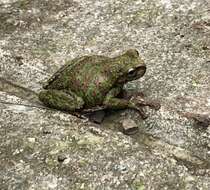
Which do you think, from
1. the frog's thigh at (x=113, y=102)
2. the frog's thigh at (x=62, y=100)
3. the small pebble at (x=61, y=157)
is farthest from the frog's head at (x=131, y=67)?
the small pebble at (x=61, y=157)

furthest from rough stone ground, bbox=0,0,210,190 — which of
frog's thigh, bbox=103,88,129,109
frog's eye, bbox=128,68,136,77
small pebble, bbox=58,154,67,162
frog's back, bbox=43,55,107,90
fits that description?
frog's eye, bbox=128,68,136,77

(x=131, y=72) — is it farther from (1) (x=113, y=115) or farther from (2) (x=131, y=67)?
(1) (x=113, y=115)

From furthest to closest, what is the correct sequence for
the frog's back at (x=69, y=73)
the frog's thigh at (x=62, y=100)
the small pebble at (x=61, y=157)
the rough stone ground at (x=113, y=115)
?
1. the frog's back at (x=69, y=73)
2. the frog's thigh at (x=62, y=100)
3. the small pebble at (x=61, y=157)
4. the rough stone ground at (x=113, y=115)

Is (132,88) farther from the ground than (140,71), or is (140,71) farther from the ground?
(140,71)

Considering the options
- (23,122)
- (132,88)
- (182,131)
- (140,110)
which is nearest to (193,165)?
(182,131)

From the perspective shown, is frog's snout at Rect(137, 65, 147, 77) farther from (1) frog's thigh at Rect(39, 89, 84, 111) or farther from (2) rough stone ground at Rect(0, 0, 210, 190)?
(1) frog's thigh at Rect(39, 89, 84, 111)

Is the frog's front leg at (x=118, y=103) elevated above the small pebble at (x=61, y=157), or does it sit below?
above

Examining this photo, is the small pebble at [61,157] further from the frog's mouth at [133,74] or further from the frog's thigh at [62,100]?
the frog's mouth at [133,74]

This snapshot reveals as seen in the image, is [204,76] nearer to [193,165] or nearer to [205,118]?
[205,118]
